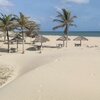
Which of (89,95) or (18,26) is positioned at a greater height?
(18,26)

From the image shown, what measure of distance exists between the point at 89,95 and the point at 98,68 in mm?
6683

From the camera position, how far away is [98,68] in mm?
20531

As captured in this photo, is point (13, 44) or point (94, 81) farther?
point (13, 44)

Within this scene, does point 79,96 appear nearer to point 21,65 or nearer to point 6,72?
point 6,72

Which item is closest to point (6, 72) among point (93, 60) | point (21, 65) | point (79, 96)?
point (21, 65)

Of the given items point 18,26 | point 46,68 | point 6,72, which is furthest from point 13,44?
point 46,68

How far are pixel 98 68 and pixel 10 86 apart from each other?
6785 millimetres

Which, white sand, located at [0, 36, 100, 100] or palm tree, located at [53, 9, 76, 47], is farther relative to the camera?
palm tree, located at [53, 9, 76, 47]

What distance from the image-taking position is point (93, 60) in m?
24.0

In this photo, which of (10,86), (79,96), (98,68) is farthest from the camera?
(98,68)

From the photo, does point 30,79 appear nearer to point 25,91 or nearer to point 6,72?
point 25,91

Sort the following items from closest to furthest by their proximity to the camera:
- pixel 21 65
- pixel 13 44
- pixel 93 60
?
pixel 93 60 < pixel 21 65 < pixel 13 44

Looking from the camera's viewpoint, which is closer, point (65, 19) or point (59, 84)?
point (59, 84)

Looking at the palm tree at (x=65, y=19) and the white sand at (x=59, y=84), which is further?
the palm tree at (x=65, y=19)
